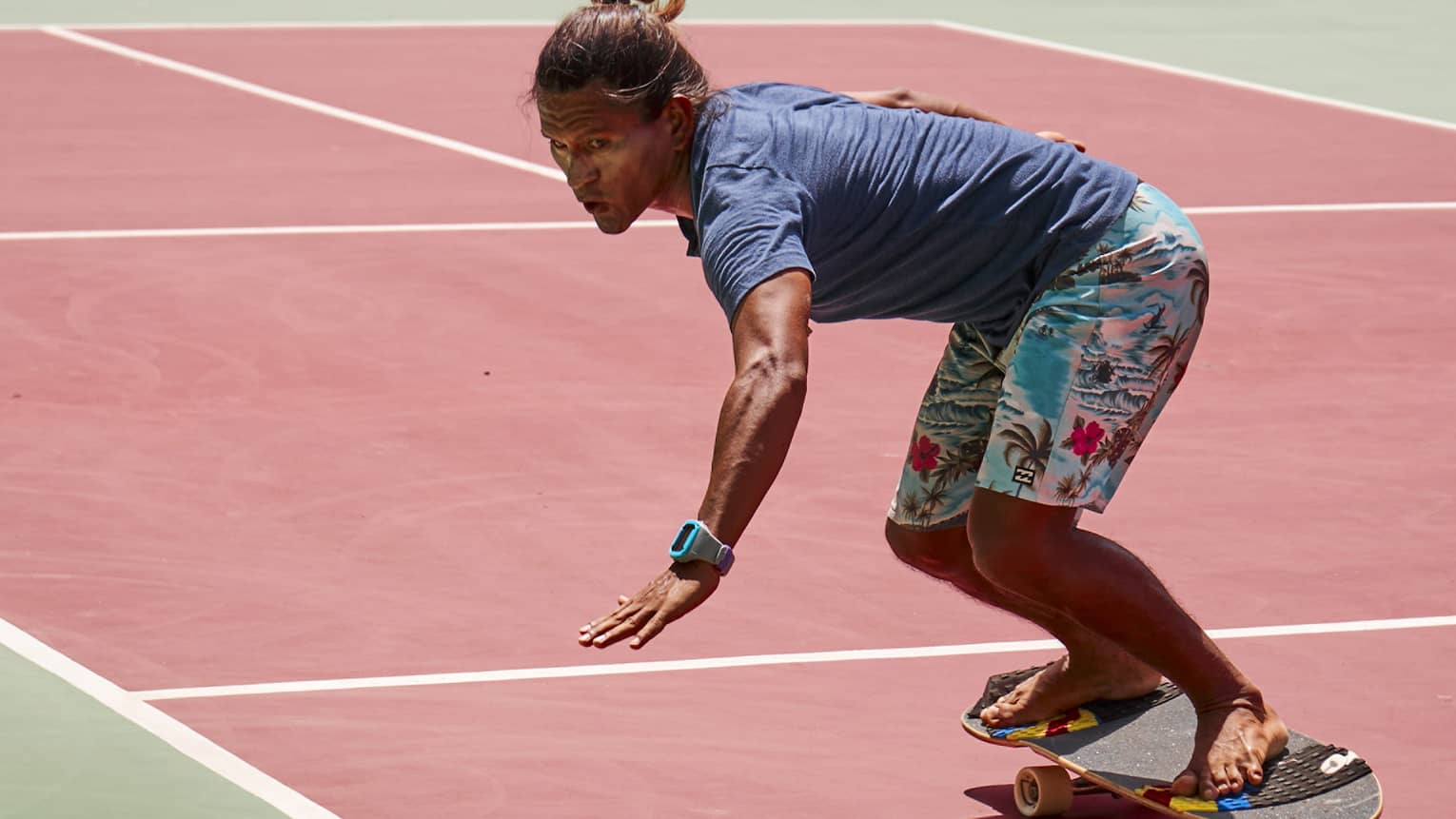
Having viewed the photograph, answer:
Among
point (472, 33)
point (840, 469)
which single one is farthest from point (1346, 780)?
point (472, 33)

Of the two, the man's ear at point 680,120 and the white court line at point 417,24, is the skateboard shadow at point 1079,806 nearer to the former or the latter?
the man's ear at point 680,120

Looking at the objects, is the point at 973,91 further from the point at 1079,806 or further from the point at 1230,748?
the point at 1230,748

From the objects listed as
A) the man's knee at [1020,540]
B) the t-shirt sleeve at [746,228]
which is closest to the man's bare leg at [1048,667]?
the man's knee at [1020,540]

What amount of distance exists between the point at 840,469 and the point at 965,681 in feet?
7.48

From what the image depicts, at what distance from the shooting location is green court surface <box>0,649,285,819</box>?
566 cm

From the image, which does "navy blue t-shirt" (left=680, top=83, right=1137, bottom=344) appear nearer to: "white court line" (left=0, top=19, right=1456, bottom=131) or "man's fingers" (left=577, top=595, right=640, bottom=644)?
"man's fingers" (left=577, top=595, right=640, bottom=644)

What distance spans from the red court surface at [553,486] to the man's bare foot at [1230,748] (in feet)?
1.37

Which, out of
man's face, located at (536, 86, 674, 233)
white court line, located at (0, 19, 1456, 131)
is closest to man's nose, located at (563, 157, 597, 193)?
man's face, located at (536, 86, 674, 233)

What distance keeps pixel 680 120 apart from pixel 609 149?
15 centimetres

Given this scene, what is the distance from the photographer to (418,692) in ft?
21.6

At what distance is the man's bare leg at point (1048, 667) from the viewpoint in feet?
19.4

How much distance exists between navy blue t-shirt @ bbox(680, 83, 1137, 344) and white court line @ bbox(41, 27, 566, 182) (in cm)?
809

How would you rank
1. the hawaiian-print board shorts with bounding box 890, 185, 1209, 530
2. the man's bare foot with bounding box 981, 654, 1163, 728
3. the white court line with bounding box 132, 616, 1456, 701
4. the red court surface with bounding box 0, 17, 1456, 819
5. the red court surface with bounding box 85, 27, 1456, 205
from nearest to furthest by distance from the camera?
the hawaiian-print board shorts with bounding box 890, 185, 1209, 530
the man's bare foot with bounding box 981, 654, 1163, 728
the red court surface with bounding box 0, 17, 1456, 819
the white court line with bounding box 132, 616, 1456, 701
the red court surface with bounding box 85, 27, 1456, 205

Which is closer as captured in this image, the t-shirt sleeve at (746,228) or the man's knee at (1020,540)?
the t-shirt sleeve at (746,228)
